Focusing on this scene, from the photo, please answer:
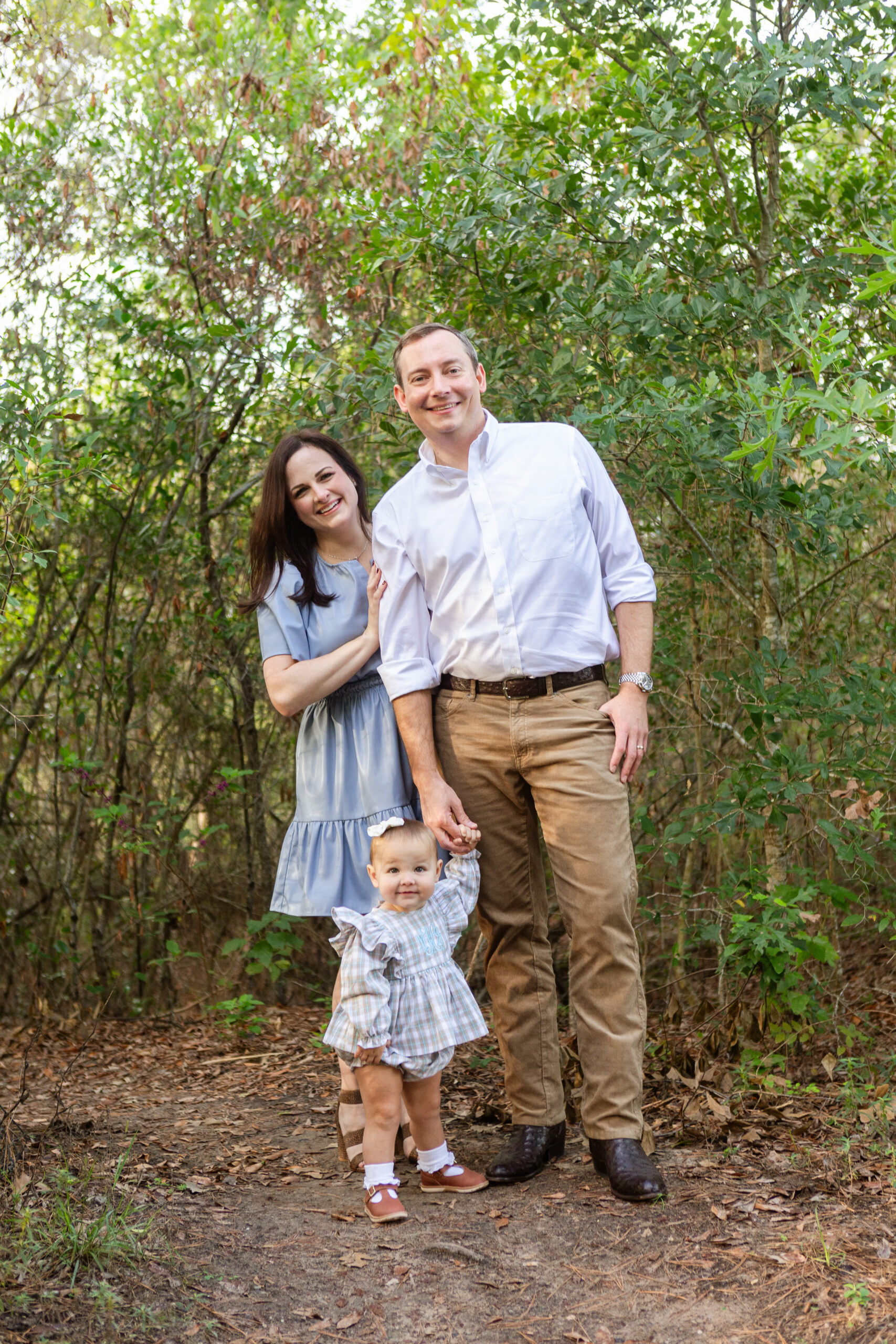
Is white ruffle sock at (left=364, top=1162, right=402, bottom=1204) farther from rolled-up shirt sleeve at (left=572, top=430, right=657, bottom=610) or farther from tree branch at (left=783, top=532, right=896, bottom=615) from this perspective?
tree branch at (left=783, top=532, right=896, bottom=615)

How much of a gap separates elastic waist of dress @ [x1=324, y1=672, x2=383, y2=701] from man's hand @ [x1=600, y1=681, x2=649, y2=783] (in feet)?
2.26

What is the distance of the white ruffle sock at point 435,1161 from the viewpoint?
3.06m

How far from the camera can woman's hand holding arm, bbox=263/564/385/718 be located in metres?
3.18

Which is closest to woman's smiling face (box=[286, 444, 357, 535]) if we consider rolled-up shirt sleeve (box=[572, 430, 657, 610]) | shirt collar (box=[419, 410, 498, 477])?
shirt collar (box=[419, 410, 498, 477])

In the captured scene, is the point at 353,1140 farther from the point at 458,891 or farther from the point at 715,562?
the point at 715,562

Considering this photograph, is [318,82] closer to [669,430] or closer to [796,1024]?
[669,430]

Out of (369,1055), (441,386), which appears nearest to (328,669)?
(441,386)

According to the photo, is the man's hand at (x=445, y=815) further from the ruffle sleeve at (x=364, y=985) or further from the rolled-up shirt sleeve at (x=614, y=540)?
the rolled-up shirt sleeve at (x=614, y=540)

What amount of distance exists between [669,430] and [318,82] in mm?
3858

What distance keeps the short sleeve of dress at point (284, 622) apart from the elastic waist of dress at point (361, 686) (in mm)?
147

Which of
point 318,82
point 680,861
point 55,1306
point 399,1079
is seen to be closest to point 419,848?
point 399,1079

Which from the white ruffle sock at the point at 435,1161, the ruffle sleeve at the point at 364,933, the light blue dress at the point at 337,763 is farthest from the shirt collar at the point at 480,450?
the white ruffle sock at the point at 435,1161

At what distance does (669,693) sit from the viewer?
4414mm

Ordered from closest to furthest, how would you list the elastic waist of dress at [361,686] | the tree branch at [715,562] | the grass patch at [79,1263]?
the grass patch at [79,1263] < the elastic waist of dress at [361,686] < the tree branch at [715,562]
